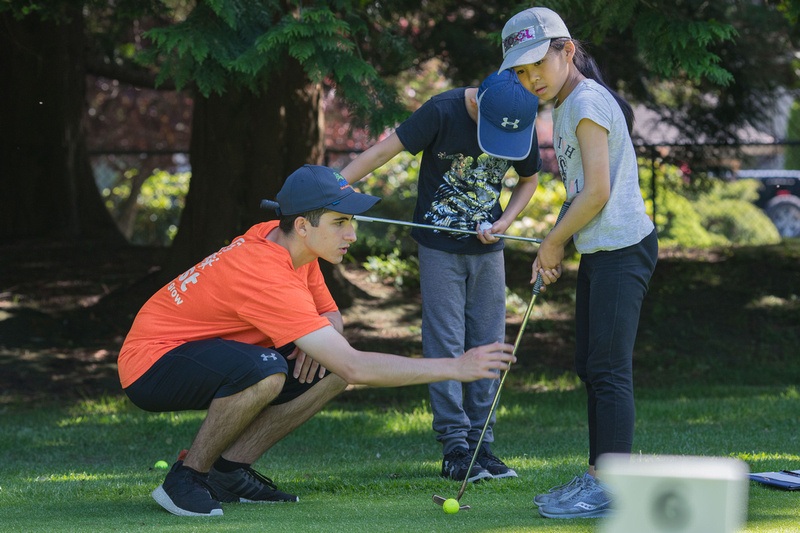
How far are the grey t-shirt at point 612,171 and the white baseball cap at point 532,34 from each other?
206 mm

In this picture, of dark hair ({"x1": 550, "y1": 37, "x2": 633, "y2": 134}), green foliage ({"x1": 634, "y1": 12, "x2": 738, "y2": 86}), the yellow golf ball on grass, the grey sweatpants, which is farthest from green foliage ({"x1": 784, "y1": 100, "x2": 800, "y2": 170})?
the yellow golf ball on grass

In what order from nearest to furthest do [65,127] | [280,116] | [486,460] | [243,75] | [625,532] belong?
[625,532], [486,460], [243,75], [280,116], [65,127]

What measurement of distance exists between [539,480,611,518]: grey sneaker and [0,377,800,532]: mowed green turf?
7 centimetres

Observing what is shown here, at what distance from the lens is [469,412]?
4.09m

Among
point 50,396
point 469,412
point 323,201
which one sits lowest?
point 50,396

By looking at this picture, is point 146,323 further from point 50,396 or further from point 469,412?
point 50,396

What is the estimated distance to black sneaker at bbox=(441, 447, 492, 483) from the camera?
3.74 meters

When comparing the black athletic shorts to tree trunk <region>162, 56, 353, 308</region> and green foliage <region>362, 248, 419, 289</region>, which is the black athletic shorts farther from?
green foliage <region>362, 248, 419, 289</region>

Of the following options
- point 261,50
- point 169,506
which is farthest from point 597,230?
point 261,50

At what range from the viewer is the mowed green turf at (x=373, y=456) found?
3.06 metres

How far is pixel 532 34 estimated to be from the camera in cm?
326

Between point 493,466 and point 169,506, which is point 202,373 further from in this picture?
point 493,466

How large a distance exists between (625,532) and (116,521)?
6.98 ft

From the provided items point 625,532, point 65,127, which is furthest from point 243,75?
point 65,127
